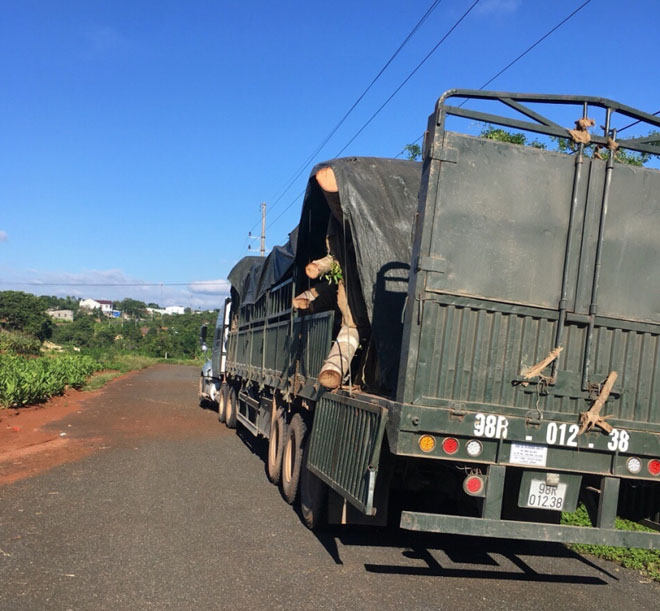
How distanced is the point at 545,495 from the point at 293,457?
3.44 metres

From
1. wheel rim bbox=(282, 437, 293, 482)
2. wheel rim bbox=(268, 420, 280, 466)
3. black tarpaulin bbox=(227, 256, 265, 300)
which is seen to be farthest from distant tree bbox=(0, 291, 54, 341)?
wheel rim bbox=(282, 437, 293, 482)

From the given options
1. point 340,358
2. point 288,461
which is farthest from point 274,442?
point 340,358

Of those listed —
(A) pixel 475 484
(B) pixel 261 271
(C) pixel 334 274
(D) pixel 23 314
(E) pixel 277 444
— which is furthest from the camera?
(D) pixel 23 314

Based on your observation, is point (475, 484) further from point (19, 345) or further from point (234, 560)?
point (19, 345)

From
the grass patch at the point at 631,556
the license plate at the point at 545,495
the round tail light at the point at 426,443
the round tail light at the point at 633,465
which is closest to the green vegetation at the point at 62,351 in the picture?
the grass patch at the point at 631,556

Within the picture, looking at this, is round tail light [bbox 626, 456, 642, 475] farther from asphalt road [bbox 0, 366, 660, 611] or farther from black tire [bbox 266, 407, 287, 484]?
black tire [bbox 266, 407, 287, 484]

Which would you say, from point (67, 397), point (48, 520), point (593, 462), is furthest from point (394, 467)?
point (67, 397)

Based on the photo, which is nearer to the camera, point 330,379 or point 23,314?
point 330,379

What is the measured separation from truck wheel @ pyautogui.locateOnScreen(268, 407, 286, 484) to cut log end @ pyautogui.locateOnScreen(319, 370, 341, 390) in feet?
8.48

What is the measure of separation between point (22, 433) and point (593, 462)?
12.0 m

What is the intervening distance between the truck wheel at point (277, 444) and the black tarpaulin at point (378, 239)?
2576 millimetres

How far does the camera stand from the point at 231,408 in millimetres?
15062

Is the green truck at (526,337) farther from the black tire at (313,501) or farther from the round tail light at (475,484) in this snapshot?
the black tire at (313,501)

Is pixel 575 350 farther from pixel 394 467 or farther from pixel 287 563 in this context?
pixel 287 563
